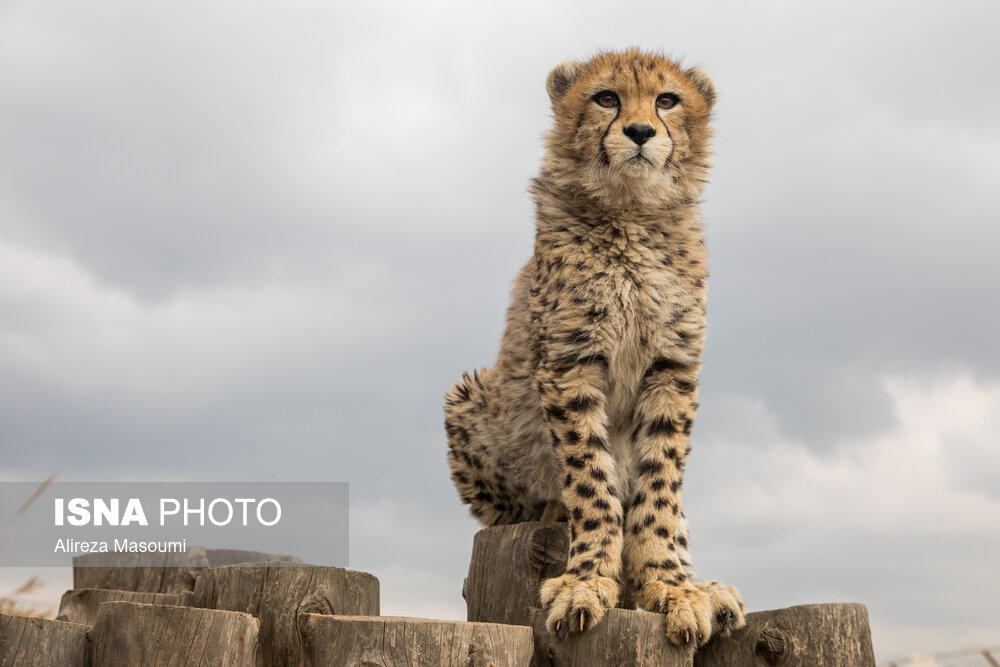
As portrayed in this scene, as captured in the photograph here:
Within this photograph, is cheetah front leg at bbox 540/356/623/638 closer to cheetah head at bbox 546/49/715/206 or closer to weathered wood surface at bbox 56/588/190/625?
cheetah head at bbox 546/49/715/206

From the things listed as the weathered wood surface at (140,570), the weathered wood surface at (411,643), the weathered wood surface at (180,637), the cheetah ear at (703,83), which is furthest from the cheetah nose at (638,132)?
the weathered wood surface at (140,570)

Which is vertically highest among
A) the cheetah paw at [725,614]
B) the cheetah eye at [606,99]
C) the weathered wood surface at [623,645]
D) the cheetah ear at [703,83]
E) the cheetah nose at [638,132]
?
the cheetah ear at [703,83]

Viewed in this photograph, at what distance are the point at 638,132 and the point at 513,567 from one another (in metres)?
2.01

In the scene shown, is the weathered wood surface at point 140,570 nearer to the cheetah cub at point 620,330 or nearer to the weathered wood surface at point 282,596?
the weathered wood surface at point 282,596

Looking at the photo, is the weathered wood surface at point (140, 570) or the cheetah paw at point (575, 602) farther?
the weathered wood surface at point (140, 570)

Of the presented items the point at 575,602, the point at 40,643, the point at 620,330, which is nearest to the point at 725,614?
the point at 575,602

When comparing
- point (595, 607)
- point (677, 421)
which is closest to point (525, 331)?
point (677, 421)

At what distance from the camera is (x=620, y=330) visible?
4.24 m

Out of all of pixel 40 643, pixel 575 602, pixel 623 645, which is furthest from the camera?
pixel 575 602

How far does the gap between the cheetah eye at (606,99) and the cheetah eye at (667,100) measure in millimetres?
202

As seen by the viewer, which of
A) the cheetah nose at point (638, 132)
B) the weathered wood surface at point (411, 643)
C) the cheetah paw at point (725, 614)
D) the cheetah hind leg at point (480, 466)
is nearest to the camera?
the weathered wood surface at point (411, 643)

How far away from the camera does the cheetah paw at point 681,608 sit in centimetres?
363

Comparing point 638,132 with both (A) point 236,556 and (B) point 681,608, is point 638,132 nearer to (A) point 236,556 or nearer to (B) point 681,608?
(B) point 681,608

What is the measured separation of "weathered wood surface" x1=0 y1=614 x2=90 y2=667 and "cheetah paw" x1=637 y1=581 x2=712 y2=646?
2.17m
